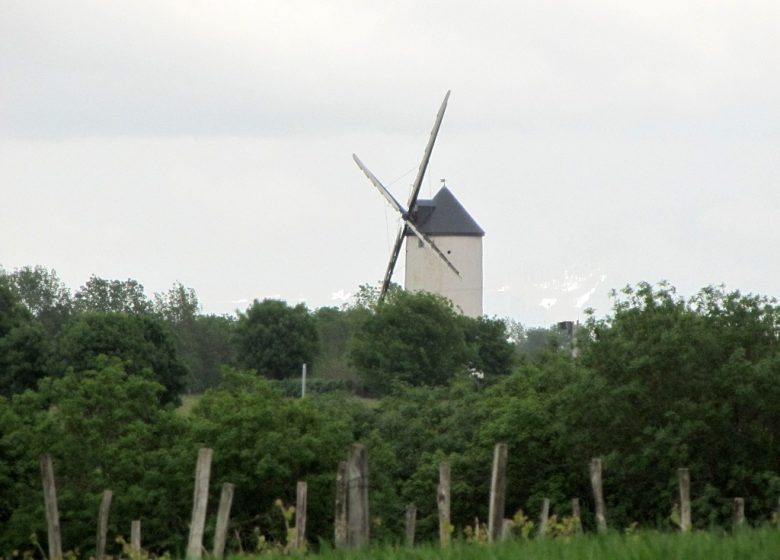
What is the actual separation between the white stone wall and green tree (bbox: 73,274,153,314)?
4404 cm

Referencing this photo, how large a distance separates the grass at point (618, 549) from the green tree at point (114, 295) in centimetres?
14974

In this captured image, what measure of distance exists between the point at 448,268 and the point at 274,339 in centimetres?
1507

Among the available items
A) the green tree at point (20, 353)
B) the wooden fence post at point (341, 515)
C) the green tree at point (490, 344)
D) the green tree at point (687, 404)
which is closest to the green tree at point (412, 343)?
the green tree at point (490, 344)

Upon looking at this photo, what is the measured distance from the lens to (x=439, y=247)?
405 ft

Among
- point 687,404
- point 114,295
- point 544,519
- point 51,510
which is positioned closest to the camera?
point 544,519

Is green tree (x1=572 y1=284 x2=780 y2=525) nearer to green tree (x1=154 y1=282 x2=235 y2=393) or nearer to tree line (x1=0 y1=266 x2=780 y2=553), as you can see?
tree line (x1=0 y1=266 x2=780 y2=553)

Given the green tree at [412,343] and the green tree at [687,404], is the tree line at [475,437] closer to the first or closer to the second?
the green tree at [687,404]

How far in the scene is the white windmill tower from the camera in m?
122

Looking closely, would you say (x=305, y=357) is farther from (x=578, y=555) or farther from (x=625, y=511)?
(x=578, y=555)

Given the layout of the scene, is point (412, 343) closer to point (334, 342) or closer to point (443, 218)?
point (443, 218)

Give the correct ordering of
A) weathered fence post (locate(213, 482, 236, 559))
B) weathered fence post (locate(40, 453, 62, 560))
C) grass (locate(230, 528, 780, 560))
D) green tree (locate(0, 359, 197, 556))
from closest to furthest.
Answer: grass (locate(230, 528, 780, 560)) < weathered fence post (locate(213, 482, 236, 559)) < weathered fence post (locate(40, 453, 62, 560)) < green tree (locate(0, 359, 197, 556))

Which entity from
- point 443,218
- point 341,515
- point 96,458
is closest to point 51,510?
point 341,515

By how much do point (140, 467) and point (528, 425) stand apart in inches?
406

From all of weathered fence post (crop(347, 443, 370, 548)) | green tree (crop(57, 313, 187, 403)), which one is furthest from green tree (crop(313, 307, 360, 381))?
weathered fence post (crop(347, 443, 370, 548))
